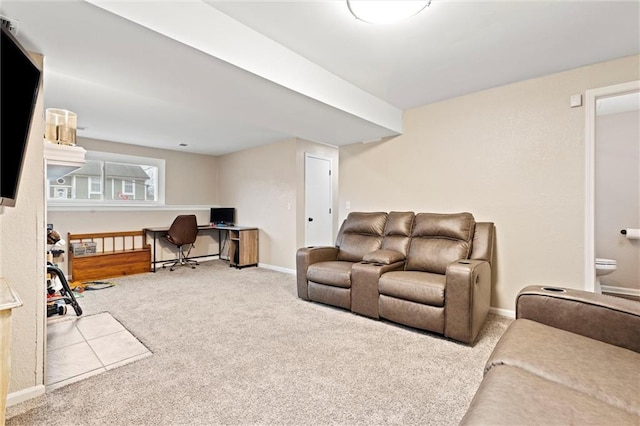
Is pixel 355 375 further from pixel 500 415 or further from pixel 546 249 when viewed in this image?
pixel 546 249

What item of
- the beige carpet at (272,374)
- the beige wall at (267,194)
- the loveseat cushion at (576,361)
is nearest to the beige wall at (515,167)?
the beige carpet at (272,374)

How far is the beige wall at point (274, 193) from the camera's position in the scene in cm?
497

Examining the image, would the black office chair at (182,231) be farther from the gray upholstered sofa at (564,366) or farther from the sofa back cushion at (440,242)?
the gray upholstered sofa at (564,366)

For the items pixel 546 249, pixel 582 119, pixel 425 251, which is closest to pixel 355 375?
pixel 425 251

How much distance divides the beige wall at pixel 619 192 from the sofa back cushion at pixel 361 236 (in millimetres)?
2771

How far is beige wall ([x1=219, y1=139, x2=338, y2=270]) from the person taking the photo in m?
4.97

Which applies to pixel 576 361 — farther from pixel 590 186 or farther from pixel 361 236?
pixel 361 236

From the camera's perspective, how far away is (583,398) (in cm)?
91

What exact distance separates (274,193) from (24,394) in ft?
13.2

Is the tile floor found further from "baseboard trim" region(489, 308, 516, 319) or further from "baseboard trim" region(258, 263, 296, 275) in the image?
"baseboard trim" region(489, 308, 516, 319)

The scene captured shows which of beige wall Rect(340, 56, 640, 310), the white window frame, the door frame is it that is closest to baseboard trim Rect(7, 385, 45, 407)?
beige wall Rect(340, 56, 640, 310)

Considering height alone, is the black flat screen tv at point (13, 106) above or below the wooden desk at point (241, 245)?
above

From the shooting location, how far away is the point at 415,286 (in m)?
2.45

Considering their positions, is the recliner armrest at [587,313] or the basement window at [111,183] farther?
the basement window at [111,183]
